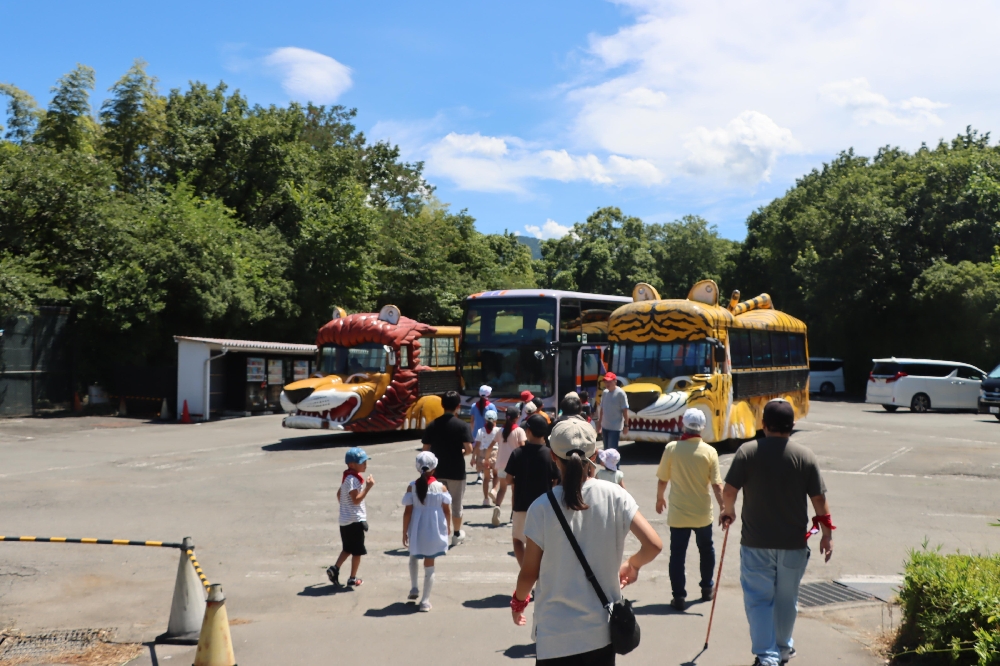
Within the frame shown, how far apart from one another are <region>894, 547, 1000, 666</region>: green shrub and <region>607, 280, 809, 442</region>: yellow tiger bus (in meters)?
10.4

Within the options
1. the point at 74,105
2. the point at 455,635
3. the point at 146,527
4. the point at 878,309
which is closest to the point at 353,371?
the point at 146,527

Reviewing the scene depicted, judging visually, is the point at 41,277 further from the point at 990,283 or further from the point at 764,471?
Result: the point at 990,283

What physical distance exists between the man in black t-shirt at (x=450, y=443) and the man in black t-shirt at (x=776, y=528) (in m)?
3.92

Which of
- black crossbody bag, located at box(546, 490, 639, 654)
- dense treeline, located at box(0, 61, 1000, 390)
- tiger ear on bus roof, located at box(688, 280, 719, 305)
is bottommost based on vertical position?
black crossbody bag, located at box(546, 490, 639, 654)

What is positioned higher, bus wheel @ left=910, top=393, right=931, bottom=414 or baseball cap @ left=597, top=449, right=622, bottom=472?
baseball cap @ left=597, top=449, right=622, bottom=472

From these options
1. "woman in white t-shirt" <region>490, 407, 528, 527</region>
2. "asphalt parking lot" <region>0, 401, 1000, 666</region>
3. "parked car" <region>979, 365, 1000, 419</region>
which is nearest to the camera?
"asphalt parking lot" <region>0, 401, 1000, 666</region>

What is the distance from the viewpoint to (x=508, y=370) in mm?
20875

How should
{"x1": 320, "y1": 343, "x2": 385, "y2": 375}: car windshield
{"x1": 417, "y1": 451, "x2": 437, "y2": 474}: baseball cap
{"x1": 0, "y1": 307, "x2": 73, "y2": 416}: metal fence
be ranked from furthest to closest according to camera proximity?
{"x1": 0, "y1": 307, "x2": 73, "y2": 416}: metal fence < {"x1": 320, "y1": 343, "x2": 385, "y2": 375}: car windshield < {"x1": 417, "y1": 451, "x2": 437, "y2": 474}: baseball cap

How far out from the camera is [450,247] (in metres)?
51.0

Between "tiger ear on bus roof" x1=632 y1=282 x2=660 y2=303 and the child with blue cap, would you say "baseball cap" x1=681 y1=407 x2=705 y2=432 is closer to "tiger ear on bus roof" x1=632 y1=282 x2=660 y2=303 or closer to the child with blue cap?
the child with blue cap

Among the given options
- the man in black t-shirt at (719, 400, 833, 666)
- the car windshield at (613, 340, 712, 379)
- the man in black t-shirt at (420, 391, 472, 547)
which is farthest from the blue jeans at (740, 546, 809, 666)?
the car windshield at (613, 340, 712, 379)

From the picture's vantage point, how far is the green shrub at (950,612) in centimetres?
529

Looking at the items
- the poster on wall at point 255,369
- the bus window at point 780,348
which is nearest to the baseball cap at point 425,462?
the bus window at point 780,348

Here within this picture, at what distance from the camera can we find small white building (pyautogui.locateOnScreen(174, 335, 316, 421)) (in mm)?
27719
